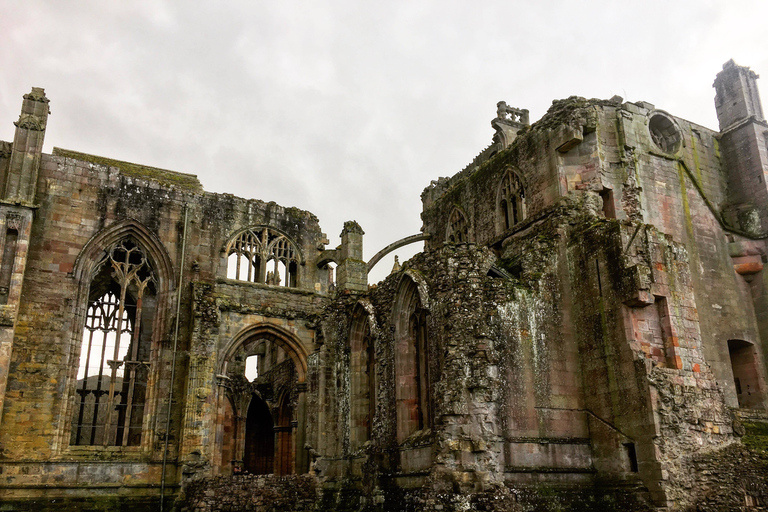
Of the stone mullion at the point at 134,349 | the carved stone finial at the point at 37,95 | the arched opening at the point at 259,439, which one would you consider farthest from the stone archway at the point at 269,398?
the carved stone finial at the point at 37,95

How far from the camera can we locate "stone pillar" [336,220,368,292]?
794 inches

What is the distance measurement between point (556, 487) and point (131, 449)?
40.0 ft

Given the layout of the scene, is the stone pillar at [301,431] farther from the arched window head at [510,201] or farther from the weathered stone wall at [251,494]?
the arched window head at [510,201]

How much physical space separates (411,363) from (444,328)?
8.37 ft

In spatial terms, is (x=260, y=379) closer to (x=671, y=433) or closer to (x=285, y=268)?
(x=285, y=268)

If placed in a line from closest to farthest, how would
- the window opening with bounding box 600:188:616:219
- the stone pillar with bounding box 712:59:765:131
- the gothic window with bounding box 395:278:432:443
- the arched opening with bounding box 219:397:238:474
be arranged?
the gothic window with bounding box 395:278:432:443, the window opening with bounding box 600:188:616:219, the stone pillar with bounding box 712:59:765:131, the arched opening with bounding box 219:397:238:474

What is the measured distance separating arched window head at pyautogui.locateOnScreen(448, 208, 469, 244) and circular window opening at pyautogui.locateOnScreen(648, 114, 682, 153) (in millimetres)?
5925

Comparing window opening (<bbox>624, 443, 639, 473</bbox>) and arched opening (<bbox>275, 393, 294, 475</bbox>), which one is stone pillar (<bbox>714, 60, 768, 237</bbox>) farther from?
arched opening (<bbox>275, 393, 294, 475</bbox>)

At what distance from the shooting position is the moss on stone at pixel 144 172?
895 inches

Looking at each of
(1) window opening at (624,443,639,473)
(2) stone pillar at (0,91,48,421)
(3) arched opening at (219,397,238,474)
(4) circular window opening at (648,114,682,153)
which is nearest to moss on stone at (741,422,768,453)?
(1) window opening at (624,443,639,473)

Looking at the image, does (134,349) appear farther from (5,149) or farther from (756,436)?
(756,436)

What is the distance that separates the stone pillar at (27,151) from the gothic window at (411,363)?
11.1 m

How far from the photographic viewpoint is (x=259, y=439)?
2945 cm

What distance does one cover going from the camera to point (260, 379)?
97.8 ft
